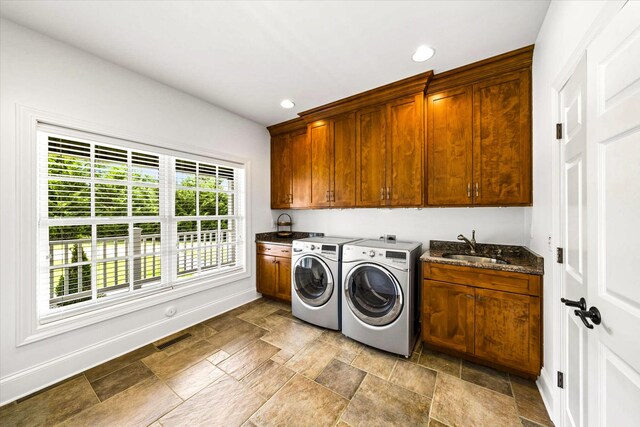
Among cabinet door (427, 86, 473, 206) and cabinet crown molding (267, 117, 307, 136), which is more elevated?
cabinet crown molding (267, 117, 307, 136)

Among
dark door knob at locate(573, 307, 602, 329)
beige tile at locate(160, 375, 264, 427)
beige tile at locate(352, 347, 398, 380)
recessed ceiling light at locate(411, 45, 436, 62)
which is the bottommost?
beige tile at locate(352, 347, 398, 380)

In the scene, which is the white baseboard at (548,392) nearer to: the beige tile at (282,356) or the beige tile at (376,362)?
the beige tile at (376,362)

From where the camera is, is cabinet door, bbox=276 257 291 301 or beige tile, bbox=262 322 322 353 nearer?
beige tile, bbox=262 322 322 353

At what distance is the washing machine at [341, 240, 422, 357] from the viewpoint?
2105 millimetres

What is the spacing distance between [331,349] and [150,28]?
10.4 feet

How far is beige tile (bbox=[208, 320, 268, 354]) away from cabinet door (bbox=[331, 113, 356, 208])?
5.90 ft

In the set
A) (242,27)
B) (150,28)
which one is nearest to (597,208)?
(242,27)

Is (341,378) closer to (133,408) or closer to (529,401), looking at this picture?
(529,401)

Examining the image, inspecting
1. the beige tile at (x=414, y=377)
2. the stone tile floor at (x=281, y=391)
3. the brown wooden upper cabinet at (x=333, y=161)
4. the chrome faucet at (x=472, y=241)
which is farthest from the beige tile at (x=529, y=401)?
the brown wooden upper cabinet at (x=333, y=161)

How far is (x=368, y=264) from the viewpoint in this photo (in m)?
2.31

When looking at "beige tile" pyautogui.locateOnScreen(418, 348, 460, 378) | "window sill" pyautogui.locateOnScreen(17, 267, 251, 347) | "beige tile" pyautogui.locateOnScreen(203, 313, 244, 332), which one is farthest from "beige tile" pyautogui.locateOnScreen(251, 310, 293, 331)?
"beige tile" pyautogui.locateOnScreen(418, 348, 460, 378)

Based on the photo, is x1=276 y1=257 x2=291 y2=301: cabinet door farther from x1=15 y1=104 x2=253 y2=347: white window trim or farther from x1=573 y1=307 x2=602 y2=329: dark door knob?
x1=573 y1=307 x2=602 y2=329: dark door knob

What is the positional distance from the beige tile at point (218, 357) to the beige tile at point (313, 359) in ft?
2.00

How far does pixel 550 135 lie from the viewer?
1.56 m
